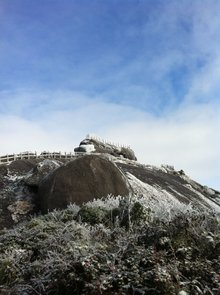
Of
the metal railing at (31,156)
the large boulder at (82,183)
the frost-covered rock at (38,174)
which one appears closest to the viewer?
the large boulder at (82,183)

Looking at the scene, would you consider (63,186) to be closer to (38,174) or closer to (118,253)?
(38,174)

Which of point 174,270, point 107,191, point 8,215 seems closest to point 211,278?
point 174,270

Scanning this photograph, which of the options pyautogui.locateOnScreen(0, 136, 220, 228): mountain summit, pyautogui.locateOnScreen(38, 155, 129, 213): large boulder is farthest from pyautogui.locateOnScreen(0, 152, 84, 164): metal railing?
pyautogui.locateOnScreen(38, 155, 129, 213): large boulder

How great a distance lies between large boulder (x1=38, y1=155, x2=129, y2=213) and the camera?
2108cm

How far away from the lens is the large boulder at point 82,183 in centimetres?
2108

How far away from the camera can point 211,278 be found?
631 centimetres

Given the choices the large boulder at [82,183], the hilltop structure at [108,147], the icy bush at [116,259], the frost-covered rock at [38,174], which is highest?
the hilltop structure at [108,147]

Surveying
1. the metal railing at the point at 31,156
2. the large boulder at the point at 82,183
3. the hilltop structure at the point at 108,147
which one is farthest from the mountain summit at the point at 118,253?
the hilltop structure at the point at 108,147

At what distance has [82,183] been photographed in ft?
70.7

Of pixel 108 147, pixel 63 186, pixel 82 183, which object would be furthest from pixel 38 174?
pixel 108 147

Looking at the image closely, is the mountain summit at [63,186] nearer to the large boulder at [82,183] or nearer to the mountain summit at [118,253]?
the large boulder at [82,183]

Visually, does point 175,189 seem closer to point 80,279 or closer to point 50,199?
point 50,199

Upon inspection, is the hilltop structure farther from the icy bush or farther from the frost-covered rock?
the icy bush

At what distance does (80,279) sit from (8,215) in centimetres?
1866
